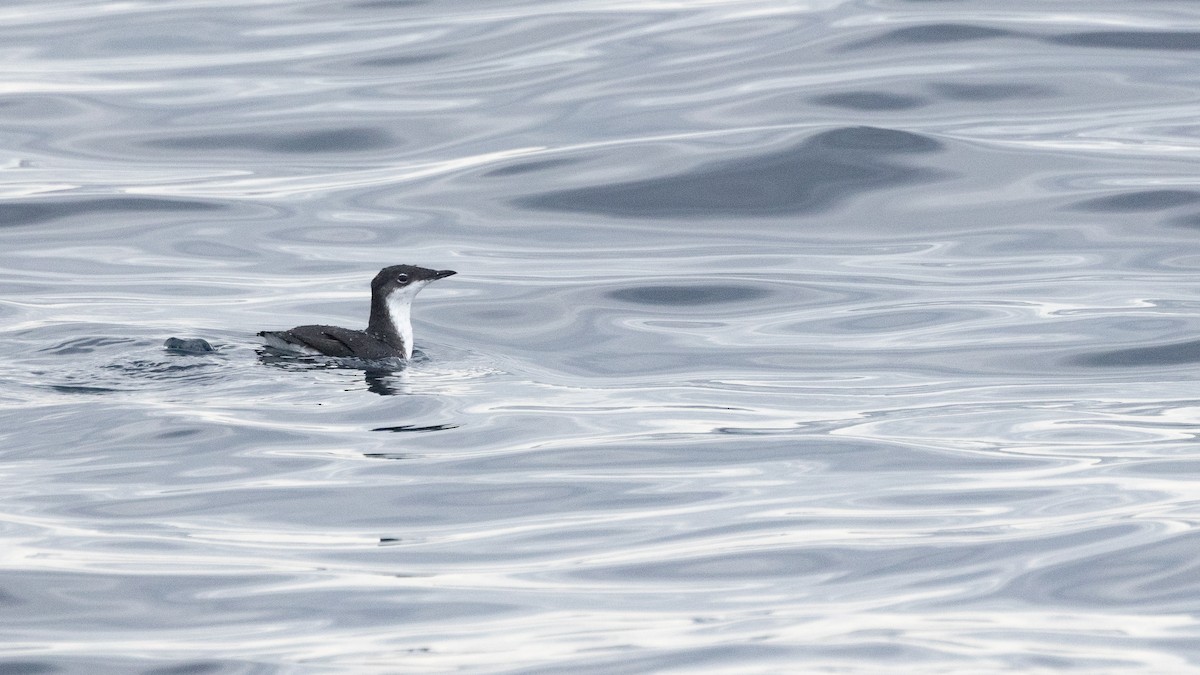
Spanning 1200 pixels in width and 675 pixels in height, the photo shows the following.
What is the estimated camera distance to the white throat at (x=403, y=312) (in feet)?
46.9

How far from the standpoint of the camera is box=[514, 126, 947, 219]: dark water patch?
1852cm

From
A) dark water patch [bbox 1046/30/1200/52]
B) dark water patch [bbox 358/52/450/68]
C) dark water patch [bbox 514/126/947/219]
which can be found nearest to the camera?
dark water patch [bbox 514/126/947/219]

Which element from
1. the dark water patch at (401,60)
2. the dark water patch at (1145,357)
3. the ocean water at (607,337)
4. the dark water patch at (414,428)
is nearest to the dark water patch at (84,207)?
the ocean water at (607,337)

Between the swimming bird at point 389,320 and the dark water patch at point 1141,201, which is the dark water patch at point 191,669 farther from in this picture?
the dark water patch at point 1141,201

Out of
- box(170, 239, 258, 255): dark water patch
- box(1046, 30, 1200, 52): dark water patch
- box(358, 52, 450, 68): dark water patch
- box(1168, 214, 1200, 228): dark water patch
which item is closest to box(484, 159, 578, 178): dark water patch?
box(170, 239, 258, 255): dark water patch

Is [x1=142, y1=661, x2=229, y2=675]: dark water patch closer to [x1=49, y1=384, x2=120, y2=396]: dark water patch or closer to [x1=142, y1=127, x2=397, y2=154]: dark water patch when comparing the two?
[x1=49, y1=384, x2=120, y2=396]: dark water patch

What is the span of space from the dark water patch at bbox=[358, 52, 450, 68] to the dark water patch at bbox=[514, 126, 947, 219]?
5501 mm

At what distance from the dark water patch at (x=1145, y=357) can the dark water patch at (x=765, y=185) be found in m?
4.99

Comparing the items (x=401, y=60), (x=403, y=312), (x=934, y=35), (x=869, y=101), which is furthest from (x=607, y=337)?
(x=401, y=60)

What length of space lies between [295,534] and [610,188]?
32.5ft

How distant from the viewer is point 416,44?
2450 centimetres

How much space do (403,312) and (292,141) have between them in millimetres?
7099

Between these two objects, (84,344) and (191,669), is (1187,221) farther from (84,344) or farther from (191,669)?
(191,669)

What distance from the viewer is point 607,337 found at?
15.0 metres
